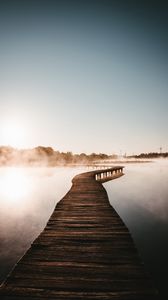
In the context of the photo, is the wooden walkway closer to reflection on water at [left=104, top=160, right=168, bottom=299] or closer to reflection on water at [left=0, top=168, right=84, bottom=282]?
reflection on water at [left=104, top=160, right=168, bottom=299]

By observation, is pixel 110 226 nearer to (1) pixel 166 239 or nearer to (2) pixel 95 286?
(2) pixel 95 286

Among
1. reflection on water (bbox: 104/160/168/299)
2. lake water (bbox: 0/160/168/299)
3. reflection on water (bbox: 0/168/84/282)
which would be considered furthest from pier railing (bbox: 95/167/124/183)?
reflection on water (bbox: 0/168/84/282)

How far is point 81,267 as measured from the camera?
4.64 meters

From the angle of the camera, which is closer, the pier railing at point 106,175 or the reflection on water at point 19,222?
the reflection on water at point 19,222

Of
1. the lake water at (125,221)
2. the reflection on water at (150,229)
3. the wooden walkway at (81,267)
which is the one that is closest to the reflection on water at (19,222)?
the lake water at (125,221)

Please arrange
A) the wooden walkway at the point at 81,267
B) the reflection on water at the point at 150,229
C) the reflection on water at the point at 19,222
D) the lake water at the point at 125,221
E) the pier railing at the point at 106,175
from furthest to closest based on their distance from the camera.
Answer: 1. the pier railing at the point at 106,175
2. the reflection on water at the point at 19,222
3. the lake water at the point at 125,221
4. the reflection on water at the point at 150,229
5. the wooden walkway at the point at 81,267

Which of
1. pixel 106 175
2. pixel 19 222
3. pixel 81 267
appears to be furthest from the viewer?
pixel 106 175

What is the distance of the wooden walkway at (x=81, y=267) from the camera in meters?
3.78

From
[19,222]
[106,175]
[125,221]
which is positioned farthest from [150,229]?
[106,175]

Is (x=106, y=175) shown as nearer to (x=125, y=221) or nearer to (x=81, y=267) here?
(x=125, y=221)

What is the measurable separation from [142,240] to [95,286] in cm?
732

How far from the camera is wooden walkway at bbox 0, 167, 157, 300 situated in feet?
12.4

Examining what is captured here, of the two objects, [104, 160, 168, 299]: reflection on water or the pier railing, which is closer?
[104, 160, 168, 299]: reflection on water

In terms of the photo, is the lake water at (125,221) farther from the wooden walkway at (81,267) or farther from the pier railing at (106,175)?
the pier railing at (106,175)
